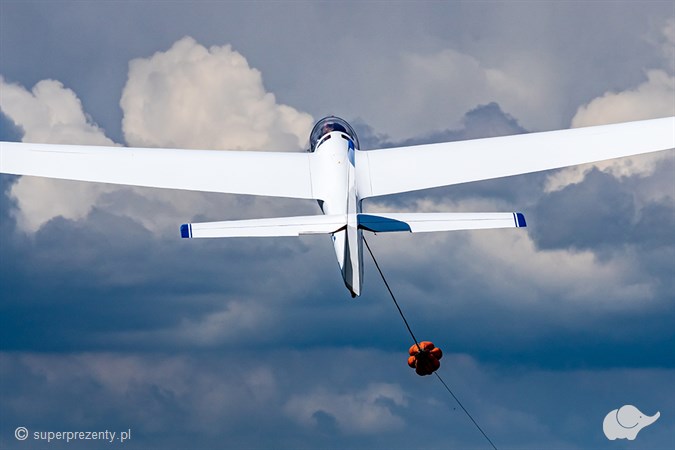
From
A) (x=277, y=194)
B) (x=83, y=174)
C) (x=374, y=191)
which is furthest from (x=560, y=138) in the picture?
(x=83, y=174)

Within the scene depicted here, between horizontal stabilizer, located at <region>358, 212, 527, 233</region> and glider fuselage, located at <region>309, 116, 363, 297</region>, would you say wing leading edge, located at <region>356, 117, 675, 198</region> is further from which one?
horizontal stabilizer, located at <region>358, 212, 527, 233</region>

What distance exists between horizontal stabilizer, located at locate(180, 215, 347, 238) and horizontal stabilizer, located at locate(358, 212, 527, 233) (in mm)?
1500

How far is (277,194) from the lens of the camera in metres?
51.6

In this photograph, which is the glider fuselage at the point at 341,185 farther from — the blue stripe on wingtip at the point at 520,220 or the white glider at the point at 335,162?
the blue stripe on wingtip at the point at 520,220

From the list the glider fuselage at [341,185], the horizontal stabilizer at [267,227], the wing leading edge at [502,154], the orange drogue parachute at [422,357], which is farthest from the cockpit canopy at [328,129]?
the orange drogue parachute at [422,357]

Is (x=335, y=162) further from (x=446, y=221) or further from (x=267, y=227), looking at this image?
(x=267, y=227)

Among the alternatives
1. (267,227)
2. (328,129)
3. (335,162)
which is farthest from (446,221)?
(328,129)

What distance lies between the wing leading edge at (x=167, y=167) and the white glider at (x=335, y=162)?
0.13ft

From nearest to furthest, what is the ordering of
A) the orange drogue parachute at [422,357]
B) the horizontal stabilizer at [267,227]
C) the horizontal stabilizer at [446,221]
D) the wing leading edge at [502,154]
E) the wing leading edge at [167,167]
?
1. the horizontal stabilizer at [267,227]
2. the horizontal stabilizer at [446,221]
3. the orange drogue parachute at [422,357]
4. the wing leading edge at [167,167]
5. the wing leading edge at [502,154]

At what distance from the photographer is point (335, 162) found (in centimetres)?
5234

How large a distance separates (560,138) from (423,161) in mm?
6148

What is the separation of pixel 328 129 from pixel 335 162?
343 cm

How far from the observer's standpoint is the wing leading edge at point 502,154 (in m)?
52.9

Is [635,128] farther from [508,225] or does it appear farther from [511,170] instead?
[508,225]
